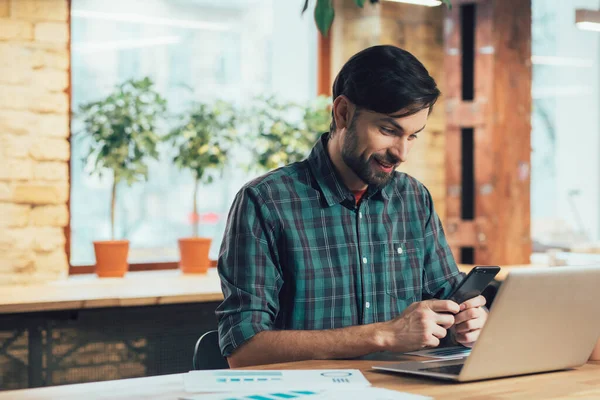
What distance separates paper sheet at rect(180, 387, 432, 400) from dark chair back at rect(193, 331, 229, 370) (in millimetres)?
655

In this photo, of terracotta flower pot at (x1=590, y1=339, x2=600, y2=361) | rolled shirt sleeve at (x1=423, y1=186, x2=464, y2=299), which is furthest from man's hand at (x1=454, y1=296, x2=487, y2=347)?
rolled shirt sleeve at (x1=423, y1=186, x2=464, y2=299)

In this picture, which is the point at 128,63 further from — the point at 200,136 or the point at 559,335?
the point at 559,335

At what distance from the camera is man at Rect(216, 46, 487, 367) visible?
1955 millimetres

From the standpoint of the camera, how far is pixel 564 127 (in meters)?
6.29

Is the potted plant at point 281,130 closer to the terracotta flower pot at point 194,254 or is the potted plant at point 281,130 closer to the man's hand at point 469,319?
the terracotta flower pot at point 194,254

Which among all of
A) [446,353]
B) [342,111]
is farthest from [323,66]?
[446,353]

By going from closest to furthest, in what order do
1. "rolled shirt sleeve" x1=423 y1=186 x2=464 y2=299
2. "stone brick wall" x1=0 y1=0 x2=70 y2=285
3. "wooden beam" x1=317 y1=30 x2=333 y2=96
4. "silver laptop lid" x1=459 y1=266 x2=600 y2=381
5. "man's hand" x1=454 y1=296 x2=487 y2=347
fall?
"silver laptop lid" x1=459 y1=266 x2=600 y2=381 < "man's hand" x1=454 y1=296 x2=487 y2=347 < "rolled shirt sleeve" x1=423 y1=186 x2=464 y2=299 < "stone brick wall" x1=0 y1=0 x2=70 y2=285 < "wooden beam" x1=317 y1=30 x2=333 y2=96

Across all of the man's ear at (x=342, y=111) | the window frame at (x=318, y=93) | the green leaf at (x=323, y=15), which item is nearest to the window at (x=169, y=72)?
the window frame at (x=318, y=93)

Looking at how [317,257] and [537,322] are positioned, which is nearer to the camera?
[537,322]

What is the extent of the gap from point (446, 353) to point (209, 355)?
61 cm

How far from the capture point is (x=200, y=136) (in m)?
4.31

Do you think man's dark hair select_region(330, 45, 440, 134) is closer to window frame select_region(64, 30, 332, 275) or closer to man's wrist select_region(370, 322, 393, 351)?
man's wrist select_region(370, 322, 393, 351)

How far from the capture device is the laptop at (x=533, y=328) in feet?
5.00

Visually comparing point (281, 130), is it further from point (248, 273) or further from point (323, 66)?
point (248, 273)
